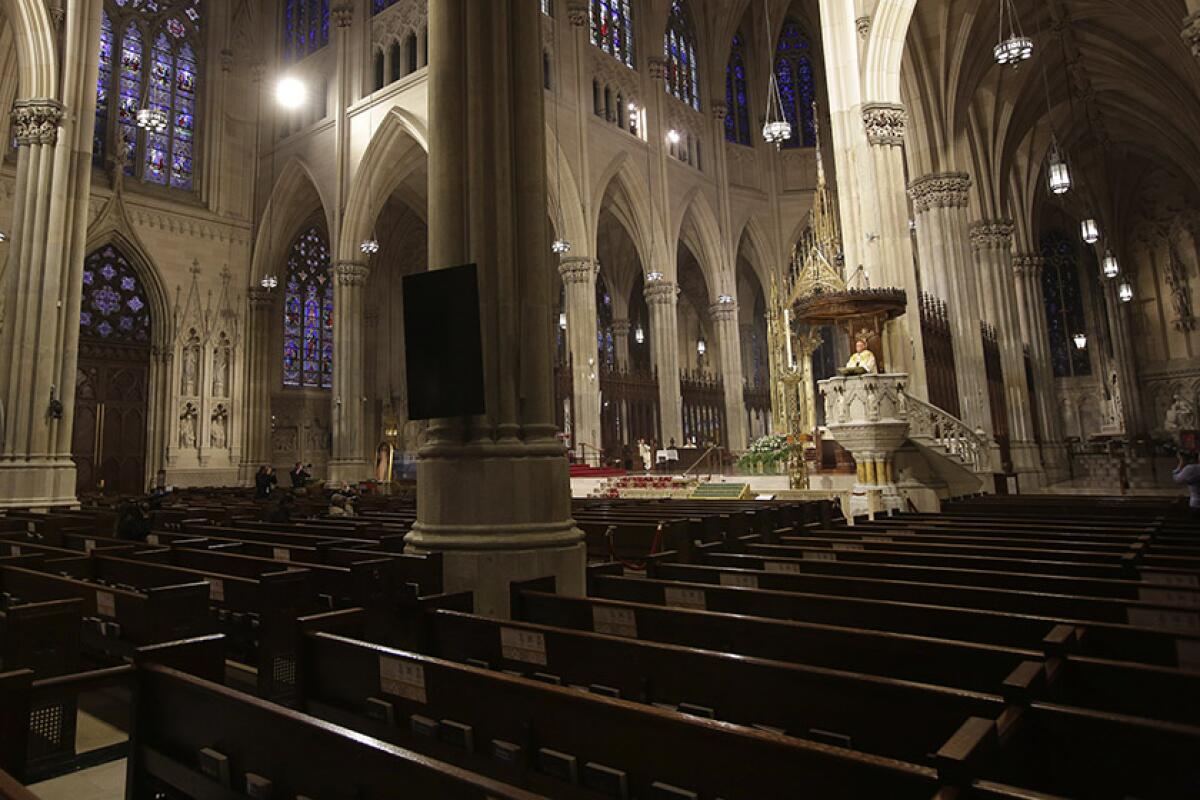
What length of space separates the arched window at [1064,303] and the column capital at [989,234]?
16865mm

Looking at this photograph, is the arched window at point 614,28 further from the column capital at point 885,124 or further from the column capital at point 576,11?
the column capital at point 885,124

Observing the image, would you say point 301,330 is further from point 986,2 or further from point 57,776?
point 57,776

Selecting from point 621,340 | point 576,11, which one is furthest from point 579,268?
point 621,340

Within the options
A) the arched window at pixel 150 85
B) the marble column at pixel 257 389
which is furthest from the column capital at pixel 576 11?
the marble column at pixel 257 389

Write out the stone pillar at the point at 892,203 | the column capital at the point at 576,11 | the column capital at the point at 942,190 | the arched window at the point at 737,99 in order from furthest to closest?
the arched window at the point at 737,99
the column capital at the point at 576,11
the column capital at the point at 942,190
the stone pillar at the point at 892,203

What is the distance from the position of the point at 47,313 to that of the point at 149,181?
36.2 feet

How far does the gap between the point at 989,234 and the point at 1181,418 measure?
1481 centimetres

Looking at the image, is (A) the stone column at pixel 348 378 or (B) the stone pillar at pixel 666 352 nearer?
(A) the stone column at pixel 348 378

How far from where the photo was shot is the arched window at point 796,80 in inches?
1259

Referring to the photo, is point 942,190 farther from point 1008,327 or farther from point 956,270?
point 1008,327

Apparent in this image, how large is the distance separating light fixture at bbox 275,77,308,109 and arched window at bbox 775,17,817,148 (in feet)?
64.2

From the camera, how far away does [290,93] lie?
74.6 feet

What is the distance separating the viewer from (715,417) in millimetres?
30344

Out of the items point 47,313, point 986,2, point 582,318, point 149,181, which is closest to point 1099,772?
point 47,313
